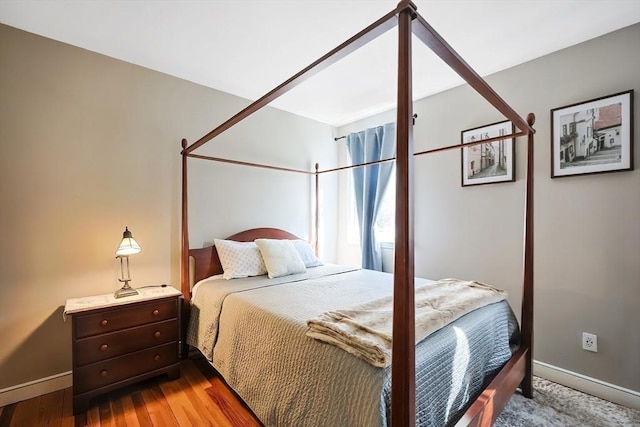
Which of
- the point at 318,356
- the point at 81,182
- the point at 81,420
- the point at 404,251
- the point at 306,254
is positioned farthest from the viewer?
the point at 306,254

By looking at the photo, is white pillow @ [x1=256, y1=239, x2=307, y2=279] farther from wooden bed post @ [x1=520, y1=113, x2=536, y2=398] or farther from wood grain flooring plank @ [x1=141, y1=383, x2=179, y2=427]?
wooden bed post @ [x1=520, y1=113, x2=536, y2=398]

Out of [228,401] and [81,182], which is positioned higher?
[81,182]

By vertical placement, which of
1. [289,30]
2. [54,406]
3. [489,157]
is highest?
[289,30]

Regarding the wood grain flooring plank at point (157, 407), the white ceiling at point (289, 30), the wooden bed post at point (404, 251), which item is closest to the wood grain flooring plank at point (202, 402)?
the wood grain flooring plank at point (157, 407)

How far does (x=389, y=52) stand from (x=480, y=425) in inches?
93.2

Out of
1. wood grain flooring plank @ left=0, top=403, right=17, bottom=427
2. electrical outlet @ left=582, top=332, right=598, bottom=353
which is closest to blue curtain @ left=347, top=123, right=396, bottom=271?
electrical outlet @ left=582, top=332, right=598, bottom=353

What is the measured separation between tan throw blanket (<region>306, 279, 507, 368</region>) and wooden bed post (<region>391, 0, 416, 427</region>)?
0.48 feet

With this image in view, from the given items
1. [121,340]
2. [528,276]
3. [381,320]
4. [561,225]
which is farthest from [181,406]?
[561,225]

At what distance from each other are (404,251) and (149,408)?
198cm

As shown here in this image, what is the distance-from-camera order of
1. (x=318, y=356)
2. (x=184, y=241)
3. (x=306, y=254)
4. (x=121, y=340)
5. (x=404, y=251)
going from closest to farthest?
(x=404, y=251), (x=318, y=356), (x=121, y=340), (x=184, y=241), (x=306, y=254)

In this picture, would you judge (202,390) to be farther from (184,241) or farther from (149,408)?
(184,241)

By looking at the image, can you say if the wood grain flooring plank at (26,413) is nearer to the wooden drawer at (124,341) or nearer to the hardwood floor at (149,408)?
the hardwood floor at (149,408)

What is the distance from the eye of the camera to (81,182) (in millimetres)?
2160

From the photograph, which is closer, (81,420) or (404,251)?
(404,251)
